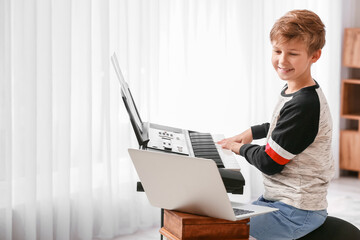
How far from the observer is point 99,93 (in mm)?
3076

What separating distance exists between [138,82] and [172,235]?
71.0 inches

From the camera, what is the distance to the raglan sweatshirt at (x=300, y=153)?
169cm

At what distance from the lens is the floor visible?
10.6ft

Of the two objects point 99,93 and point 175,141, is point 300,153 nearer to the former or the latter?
point 175,141

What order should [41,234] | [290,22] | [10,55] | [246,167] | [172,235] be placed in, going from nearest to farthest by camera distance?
[172,235] < [290,22] < [10,55] < [41,234] < [246,167]

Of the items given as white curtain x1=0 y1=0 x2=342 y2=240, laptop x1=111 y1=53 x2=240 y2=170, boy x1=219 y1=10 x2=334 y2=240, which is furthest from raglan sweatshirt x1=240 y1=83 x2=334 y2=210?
white curtain x1=0 y1=0 x2=342 y2=240

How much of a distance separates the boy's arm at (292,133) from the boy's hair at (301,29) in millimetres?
179

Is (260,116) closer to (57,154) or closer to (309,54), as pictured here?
(57,154)

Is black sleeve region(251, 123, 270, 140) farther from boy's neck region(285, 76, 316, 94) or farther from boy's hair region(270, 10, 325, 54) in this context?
boy's hair region(270, 10, 325, 54)

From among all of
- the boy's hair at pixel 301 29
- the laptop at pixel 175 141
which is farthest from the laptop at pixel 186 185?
the boy's hair at pixel 301 29

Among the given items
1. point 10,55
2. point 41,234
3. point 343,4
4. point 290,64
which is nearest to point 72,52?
point 10,55

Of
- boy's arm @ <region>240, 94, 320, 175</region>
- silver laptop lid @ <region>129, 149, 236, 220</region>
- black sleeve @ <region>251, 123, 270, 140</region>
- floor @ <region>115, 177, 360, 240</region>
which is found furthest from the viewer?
floor @ <region>115, 177, 360, 240</region>

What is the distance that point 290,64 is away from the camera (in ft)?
5.70

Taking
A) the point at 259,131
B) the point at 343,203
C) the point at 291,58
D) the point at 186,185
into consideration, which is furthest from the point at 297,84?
the point at 343,203
